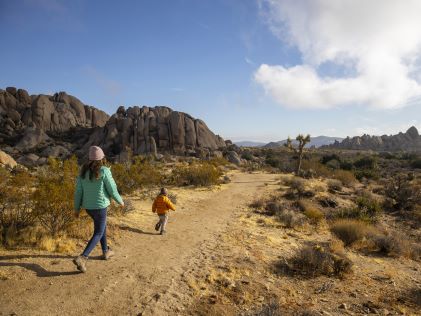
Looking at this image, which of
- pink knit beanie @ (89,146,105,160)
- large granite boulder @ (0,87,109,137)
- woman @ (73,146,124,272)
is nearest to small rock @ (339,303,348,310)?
woman @ (73,146,124,272)

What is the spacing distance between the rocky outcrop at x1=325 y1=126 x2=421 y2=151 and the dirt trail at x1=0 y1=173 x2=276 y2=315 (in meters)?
109

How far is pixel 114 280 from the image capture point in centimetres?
545

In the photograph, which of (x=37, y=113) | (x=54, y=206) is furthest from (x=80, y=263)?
(x=37, y=113)

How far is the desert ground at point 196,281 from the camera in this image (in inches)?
188

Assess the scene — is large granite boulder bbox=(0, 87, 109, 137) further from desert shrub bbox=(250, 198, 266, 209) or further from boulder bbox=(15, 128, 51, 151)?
desert shrub bbox=(250, 198, 266, 209)

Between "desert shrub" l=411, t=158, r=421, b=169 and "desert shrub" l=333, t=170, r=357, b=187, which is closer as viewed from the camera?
"desert shrub" l=333, t=170, r=357, b=187

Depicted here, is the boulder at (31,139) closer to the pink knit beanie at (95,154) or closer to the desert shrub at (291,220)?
the desert shrub at (291,220)

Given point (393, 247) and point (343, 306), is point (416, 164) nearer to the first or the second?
point (393, 247)

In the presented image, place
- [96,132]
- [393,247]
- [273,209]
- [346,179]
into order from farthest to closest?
1. [96,132]
2. [346,179]
3. [273,209]
4. [393,247]

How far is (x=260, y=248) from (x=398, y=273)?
3325 mm

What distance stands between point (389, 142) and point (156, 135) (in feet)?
281

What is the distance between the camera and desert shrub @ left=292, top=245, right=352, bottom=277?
694cm

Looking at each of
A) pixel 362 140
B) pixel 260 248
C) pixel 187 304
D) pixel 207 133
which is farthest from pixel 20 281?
pixel 362 140

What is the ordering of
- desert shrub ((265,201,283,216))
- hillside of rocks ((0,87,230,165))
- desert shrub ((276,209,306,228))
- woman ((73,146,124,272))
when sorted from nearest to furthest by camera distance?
1. woman ((73,146,124,272))
2. desert shrub ((276,209,306,228))
3. desert shrub ((265,201,283,216))
4. hillside of rocks ((0,87,230,165))
